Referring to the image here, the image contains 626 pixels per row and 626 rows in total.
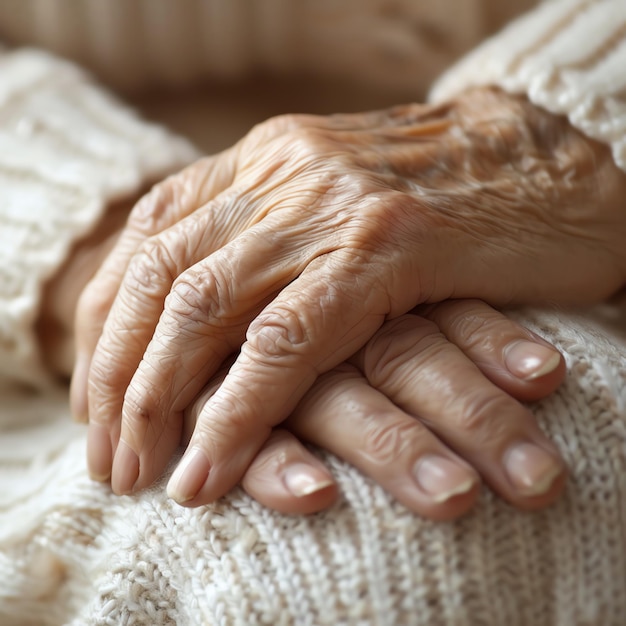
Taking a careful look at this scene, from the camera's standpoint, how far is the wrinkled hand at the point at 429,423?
533 millimetres

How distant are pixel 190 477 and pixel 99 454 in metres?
0.15

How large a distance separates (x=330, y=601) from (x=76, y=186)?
25.0 inches

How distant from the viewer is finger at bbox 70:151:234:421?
2.54 feet

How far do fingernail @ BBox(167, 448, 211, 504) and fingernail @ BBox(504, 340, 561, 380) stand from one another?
0.24m

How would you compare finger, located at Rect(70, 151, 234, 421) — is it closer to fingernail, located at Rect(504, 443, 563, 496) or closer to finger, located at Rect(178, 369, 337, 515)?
finger, located at Rect(178, 369, 337, 515)

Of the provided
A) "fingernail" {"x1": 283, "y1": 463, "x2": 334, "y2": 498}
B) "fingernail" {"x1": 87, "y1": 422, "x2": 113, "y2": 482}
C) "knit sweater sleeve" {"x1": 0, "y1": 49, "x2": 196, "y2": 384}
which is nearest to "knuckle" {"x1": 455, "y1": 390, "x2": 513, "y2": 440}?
"fingernail" {"x1": 283, "y1": 463, "x2": 334, "y2": 498}

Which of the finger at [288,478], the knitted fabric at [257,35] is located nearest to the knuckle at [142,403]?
the finger at [288,478]

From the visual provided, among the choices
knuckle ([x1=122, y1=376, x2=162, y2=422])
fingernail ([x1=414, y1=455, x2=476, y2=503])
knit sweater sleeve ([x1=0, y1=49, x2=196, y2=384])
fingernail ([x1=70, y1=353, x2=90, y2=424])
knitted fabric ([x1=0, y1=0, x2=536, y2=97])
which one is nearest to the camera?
fingernail ([x1=414, y1=455, x2=476, y2=503])

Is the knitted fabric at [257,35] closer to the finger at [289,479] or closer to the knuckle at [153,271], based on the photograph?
the knuckle at [153,271]

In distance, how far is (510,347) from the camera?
0.60 meters

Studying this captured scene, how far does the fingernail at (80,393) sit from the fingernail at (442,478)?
381mm

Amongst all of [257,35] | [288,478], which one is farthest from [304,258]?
[257,35]

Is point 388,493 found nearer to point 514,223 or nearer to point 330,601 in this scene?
point 330,601

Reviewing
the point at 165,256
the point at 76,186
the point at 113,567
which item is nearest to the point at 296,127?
the point at 165,256
